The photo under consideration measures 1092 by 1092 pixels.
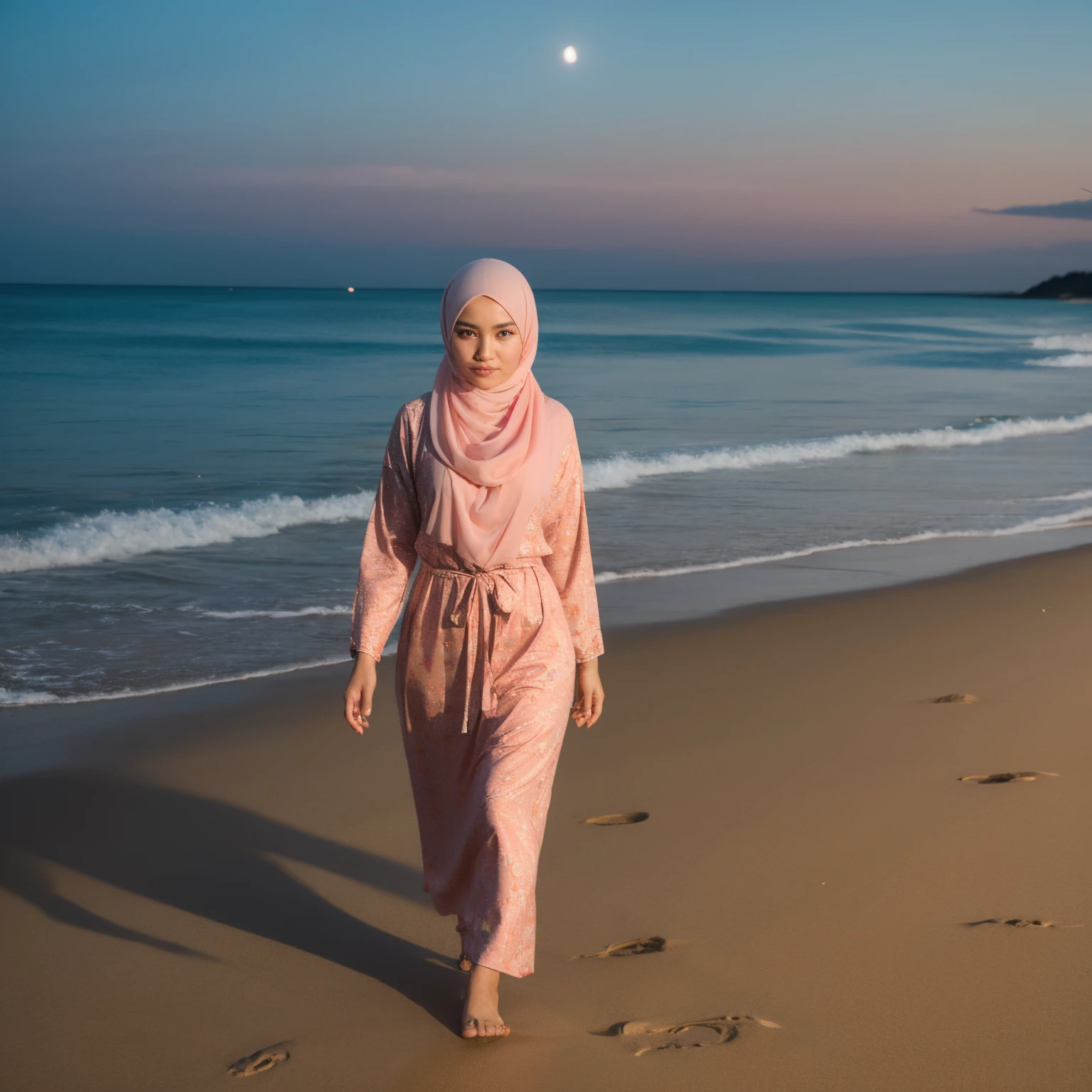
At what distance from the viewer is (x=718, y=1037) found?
253 centimetres

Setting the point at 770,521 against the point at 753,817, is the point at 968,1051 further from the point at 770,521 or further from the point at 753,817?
the point at 770,521

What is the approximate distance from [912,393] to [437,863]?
23091 millimetres

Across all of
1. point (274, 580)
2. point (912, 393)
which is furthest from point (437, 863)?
point (912, 393)

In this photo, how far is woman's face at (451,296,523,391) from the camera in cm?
257

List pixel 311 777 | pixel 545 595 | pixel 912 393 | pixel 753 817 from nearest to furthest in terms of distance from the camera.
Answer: pixel 545 595 → pixel 753 817 → pixel 311 777 → pixel 912 393

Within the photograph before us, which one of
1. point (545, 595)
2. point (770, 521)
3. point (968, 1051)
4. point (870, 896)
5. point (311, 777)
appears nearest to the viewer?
point (968, 1051)

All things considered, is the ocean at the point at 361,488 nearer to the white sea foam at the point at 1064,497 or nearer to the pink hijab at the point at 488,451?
the white sea foam at the point at 1064,497

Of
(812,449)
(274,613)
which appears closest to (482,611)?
(274,613)

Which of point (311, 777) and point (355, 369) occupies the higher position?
point (355, 369)

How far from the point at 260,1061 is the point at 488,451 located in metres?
1.47

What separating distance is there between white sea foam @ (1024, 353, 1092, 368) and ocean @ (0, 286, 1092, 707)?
108 cm

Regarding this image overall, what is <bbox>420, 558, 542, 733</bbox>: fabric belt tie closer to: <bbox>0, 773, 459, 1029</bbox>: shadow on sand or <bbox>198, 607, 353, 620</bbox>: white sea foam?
<bbox>0, 773, 459, 1029</bbox>: shadow on sand

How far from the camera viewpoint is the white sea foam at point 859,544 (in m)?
7.66

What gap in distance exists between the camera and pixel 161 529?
29.7 ft
